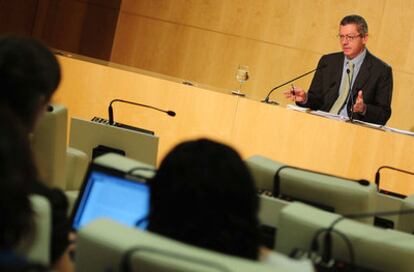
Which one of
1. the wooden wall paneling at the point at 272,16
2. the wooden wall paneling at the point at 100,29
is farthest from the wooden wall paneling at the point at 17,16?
the wooden wall paneling at the point at 272,16

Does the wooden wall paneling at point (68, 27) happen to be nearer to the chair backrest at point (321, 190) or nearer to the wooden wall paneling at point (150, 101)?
the wooden wall paneling at point (150, 101)

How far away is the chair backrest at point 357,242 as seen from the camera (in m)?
2.24

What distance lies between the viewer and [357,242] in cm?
223

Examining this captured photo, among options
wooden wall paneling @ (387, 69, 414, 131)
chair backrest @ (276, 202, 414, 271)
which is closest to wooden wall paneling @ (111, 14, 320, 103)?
wooden wall paneling @ (387, 69, 414, 131)

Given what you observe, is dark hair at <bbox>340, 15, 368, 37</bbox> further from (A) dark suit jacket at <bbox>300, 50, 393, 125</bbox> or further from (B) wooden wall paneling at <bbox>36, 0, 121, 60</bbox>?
(B) wooden wall paneling at <bbox>36, 0, 121, 60</bbox>

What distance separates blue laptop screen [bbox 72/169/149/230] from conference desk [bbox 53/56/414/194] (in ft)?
7.77

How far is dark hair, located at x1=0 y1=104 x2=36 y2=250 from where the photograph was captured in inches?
55.4

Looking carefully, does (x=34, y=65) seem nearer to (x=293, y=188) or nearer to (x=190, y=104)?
(x=293, y=188)

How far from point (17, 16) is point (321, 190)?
6863 millimetres

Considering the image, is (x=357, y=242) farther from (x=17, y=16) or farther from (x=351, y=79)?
(x=17, y=16)

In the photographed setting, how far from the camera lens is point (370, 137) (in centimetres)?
502

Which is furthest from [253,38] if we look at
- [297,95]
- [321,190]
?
[321,190]

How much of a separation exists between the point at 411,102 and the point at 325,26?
44.3 inches

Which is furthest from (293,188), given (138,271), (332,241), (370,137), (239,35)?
(239,35)
